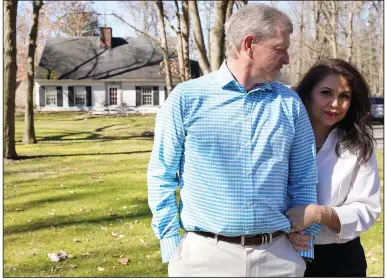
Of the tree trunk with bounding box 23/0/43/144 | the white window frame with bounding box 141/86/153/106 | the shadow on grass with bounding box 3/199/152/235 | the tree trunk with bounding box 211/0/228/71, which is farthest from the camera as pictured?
the white window frame with bounding box 141/86/153/106

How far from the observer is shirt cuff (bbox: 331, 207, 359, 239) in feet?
7.37

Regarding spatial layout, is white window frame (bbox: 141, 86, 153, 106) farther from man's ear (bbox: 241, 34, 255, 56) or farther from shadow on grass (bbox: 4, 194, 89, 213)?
man's ear (bbox: 241, 34, 255, 56)

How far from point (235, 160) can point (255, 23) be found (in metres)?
0.59

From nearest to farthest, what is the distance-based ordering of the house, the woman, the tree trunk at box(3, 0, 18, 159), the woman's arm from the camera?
1. the woman's arm
2. the woman
3. the tree trunk at box(3, 0, 18, 159)
4. the house

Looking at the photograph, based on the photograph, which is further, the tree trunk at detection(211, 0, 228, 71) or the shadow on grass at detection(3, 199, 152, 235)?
the shadow on grass at detection(3, 199, 152, 235)

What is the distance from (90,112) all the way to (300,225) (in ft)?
106

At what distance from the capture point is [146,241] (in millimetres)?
5465

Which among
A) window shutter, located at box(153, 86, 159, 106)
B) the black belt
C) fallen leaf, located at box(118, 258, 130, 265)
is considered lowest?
fallen leaf, located at box(118, 258, 130, 265)

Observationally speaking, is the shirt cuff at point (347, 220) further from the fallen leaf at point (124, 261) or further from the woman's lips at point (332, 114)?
the fallen leaf at point (124, 261)

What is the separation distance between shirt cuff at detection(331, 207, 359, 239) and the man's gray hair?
0.86 metres

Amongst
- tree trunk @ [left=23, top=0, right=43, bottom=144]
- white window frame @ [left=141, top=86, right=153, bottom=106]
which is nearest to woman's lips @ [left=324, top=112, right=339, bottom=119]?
tree trunk @ [left=23, top=0, right=43, bottom=144]

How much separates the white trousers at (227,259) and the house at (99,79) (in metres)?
31.3

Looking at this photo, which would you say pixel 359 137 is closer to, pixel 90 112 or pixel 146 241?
pixel 146 241

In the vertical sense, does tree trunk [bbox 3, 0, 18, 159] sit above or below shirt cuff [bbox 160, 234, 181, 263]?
above
